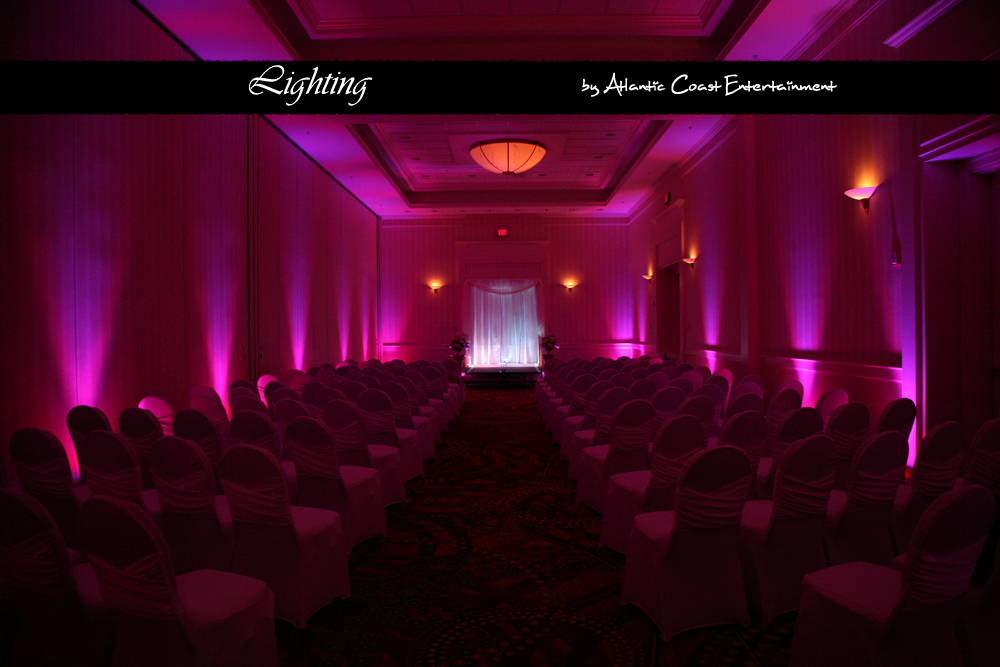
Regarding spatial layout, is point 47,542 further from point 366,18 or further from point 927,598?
point 366,18

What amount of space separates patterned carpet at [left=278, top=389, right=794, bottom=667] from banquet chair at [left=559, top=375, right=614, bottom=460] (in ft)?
2.81

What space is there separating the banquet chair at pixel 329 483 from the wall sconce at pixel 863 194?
18.1ft

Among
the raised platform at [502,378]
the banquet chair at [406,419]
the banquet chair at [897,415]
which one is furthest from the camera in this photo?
the raised platform at [502,378]

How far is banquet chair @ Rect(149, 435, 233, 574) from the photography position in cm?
260

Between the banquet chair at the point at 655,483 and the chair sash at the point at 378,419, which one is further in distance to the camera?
the chair sash at the point at 378,419

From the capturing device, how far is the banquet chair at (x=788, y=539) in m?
2.54

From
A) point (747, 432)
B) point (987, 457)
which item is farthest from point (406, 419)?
point (987, 457)

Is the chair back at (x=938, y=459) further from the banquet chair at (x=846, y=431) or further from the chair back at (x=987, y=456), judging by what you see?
the banquet chair at (x=846, y=431)

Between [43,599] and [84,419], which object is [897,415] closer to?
[43,599]

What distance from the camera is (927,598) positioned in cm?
177

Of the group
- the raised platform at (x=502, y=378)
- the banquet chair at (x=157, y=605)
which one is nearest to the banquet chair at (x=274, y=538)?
Answer: the banquet chair at (x=157, y=605)

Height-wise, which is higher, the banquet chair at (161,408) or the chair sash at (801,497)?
the banquet chair at (161,408)

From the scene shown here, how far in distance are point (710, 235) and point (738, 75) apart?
19.9ft

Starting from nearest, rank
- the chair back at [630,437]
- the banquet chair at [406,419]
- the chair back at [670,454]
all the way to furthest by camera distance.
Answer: the chair back at [670,454] < the chair back at [630,437] < the banquet chair at [406,419]
